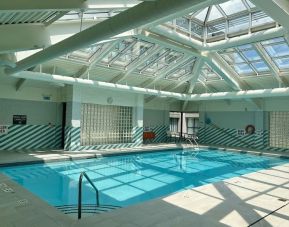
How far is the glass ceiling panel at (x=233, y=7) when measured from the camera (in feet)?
28.3

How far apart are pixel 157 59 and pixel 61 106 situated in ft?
18.1

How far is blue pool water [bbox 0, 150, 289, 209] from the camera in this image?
22.9 ft

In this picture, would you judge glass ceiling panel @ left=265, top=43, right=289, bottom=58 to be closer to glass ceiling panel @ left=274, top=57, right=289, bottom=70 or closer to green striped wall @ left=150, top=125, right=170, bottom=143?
glass ceiling panel @ left=274, top=57, right=289, bottom=70

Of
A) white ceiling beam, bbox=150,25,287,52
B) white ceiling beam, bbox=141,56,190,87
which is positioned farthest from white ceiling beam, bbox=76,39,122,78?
white ceiling beam, bbox=141,56,190,87

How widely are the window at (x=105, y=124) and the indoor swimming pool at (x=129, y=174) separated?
7.26 ft

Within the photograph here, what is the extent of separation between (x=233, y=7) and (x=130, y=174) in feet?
21.6

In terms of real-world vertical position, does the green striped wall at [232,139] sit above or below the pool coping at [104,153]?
above

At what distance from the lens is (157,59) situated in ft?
39.7

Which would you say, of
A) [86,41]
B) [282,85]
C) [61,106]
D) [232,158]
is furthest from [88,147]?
[282,85]

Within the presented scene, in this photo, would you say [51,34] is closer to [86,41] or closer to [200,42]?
[86,41]

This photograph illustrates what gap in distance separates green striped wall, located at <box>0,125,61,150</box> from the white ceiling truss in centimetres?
218

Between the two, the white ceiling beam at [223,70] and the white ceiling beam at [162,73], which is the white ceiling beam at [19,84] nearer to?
the white ceiling beam at [162,73]

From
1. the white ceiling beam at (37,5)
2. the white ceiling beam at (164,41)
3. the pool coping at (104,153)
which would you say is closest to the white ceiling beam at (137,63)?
the white ceiling beam at (164,41)

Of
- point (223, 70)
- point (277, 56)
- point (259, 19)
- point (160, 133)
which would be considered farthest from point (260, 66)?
point (160, 133)
